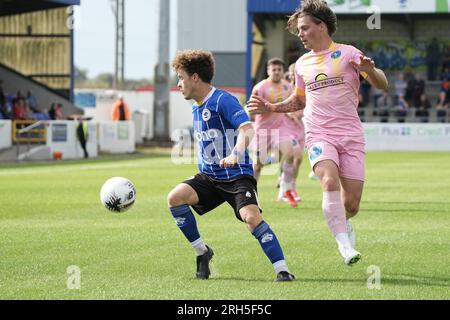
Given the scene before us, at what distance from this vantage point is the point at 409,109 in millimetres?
43719

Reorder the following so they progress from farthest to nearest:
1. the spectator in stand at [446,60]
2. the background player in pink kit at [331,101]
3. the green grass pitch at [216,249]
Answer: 1. the spectator in stand at [446,60]
2. the background player in pink kit at [331,101]
3. the green grass pitch at [216,249]

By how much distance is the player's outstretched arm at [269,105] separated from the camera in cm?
891

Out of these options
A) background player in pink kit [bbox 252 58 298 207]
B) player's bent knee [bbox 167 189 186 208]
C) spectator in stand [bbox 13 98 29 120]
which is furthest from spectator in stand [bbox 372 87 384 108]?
player's bent knee [bbox 167 189 186 208]

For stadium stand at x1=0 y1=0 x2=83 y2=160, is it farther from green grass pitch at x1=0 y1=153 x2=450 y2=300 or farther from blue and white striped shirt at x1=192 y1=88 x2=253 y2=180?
blue and white striped shirt at x1=192 y1=88 x2=253 y2=180

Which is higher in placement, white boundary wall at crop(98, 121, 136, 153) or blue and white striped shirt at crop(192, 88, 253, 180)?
blue and white striped shirt at crop(192, 88, 253, 180)

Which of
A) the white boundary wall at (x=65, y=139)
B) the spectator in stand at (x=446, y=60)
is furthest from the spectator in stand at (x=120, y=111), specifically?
the spectator in stand at (x=446, y=60)

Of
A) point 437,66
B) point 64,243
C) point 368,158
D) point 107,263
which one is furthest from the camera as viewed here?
point 437,66

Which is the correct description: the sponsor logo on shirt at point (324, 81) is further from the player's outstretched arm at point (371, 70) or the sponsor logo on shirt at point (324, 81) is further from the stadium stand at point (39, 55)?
the stadium stand at point (39, 55)

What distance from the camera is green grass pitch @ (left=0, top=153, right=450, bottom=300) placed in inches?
302

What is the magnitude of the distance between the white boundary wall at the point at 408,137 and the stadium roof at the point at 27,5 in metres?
13.2

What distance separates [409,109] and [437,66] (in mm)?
6035

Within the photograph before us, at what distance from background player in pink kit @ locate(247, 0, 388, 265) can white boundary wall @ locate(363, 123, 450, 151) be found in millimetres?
31563
